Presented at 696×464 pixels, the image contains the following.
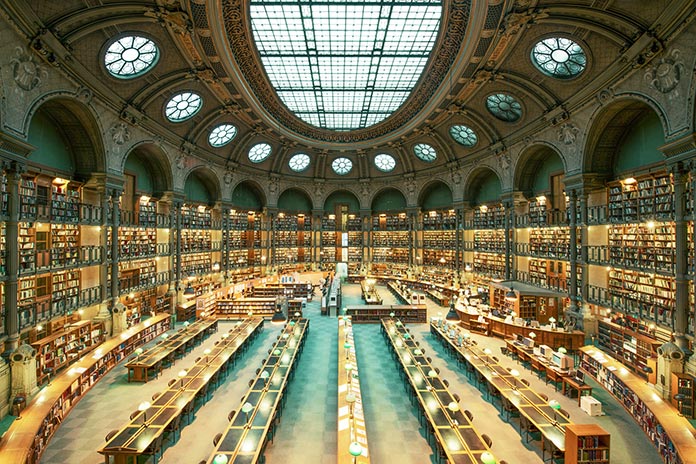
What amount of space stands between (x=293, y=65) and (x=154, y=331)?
16.3 meters

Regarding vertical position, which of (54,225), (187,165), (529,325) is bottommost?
(529,325)

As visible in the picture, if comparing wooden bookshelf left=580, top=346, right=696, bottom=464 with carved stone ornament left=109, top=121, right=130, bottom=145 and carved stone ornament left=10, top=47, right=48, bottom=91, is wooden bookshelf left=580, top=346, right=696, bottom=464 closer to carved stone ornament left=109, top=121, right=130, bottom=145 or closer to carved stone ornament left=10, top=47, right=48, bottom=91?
carved stone ornament left=10, top=47, right=48, bottom=91

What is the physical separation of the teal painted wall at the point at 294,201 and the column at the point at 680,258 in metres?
28.4

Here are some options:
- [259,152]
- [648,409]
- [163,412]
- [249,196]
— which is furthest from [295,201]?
[648,409]

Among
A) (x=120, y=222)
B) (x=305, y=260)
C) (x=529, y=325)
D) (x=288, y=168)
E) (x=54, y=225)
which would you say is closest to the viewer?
(x=54, y=225)

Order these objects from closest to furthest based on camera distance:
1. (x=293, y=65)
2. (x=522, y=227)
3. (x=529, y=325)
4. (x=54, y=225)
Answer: (x=54, y=225)
(x=529, y=325)
(x=293, y=65)
(x=522, y=227)

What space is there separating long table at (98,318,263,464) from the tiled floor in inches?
29.8

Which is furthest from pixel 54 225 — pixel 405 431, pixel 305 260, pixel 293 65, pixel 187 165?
pixel 305 260

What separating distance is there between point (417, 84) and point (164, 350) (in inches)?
733

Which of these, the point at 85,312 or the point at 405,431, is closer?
the point at 405,431

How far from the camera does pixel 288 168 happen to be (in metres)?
32.2

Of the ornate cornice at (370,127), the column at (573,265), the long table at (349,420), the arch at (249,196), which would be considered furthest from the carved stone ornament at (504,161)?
the arch at (249,196)

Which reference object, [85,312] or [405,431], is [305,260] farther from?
[405,431]

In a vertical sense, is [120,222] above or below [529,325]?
above
